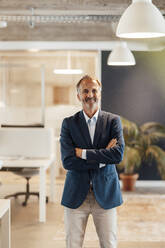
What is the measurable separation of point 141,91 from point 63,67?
1.60 meters

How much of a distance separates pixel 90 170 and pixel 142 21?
112cm

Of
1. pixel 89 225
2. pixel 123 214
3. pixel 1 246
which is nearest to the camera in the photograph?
pixel 1 246

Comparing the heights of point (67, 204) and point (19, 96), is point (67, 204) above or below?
below

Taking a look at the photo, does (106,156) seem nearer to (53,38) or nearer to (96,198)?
(96,198)

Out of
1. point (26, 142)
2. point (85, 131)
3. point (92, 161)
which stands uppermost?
point (85, 131)

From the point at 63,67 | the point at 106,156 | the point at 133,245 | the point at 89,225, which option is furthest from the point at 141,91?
the point at 106,156

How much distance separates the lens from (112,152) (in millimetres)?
3123

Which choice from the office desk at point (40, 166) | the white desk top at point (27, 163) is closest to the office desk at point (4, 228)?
the office desk at point (40, 166)

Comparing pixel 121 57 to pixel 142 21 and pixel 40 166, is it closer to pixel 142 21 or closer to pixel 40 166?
pixel 40 166

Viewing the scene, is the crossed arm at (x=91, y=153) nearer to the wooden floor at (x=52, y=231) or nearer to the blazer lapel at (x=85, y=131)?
the blazer lapel at (x=85, y=131)

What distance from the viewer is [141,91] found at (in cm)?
764

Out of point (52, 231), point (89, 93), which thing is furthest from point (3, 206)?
point (52, 231)

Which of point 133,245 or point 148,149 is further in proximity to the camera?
point 148,149

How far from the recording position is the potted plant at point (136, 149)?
287 inches
